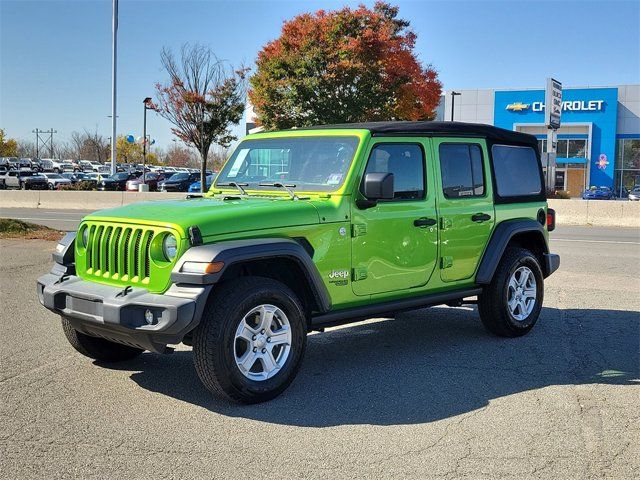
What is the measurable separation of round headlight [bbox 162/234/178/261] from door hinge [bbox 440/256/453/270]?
8.13 feet

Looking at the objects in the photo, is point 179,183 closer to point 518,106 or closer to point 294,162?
point 518,106

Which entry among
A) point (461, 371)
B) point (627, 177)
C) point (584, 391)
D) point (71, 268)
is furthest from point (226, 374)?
point (627, 177)

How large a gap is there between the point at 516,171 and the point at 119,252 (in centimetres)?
411

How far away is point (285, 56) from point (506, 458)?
28861 mm

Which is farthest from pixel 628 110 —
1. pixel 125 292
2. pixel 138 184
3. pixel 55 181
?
pixel 125 292

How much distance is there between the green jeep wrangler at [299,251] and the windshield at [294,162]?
1 cm

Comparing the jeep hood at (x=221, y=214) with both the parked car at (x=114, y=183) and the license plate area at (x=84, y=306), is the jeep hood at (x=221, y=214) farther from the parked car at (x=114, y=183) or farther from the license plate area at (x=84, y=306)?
the parked car at (x=114, y=183)

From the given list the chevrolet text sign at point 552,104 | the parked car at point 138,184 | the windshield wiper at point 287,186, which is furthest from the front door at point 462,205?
the parked car at point 138,184

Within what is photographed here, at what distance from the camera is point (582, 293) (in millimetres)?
9578

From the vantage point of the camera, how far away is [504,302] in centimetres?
677

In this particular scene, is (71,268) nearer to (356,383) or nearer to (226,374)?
(226,374)

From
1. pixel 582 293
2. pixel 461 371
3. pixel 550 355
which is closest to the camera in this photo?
pixel 461 371

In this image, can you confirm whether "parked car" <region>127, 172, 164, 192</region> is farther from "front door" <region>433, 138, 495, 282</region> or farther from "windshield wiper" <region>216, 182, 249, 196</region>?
"front door" <region>433, 138, 495, 282</region>

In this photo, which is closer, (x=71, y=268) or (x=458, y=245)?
(x=71, y=268)
